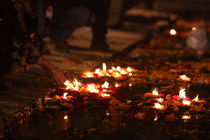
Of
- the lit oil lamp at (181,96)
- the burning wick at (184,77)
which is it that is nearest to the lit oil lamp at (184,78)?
the burning wick at (184,77)

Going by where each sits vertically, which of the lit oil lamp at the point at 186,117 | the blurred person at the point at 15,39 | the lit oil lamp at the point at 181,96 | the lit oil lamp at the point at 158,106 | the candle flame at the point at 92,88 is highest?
the blurred person at the point at 15,39

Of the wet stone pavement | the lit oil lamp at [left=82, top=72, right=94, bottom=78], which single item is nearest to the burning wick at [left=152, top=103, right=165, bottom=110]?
the wet stone pavement

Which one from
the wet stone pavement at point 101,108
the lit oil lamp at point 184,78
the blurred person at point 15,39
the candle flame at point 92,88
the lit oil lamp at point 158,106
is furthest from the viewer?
the lit oil lamp at point 184,78

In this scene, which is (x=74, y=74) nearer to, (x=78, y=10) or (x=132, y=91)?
(x=132, y=91)

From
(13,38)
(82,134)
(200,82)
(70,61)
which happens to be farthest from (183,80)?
(82,134)

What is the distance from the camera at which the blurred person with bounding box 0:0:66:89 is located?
6.25 m

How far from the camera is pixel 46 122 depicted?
5.26 m

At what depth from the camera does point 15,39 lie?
6.30 m

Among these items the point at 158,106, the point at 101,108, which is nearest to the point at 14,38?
the point at 101,108

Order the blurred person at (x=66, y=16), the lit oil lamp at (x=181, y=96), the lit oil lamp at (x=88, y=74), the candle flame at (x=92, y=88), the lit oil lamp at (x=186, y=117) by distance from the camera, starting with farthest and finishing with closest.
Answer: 1. the blurred person at (x=66, y=16)
2. the lit oil lamp at (x=88, y=74)
3. the candle flame at (x=92, y=88)
4. the lit oil lamp at (x=181, y=96)
5. the lit oil lamp at (x=186, y=117)

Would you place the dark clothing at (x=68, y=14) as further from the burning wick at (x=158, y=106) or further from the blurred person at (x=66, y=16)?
the burning wick at (x=158, y=106)

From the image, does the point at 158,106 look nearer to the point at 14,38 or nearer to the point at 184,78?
the point at 14,38

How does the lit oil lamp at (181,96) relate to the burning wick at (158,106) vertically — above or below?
above

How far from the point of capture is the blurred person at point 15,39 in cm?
625
